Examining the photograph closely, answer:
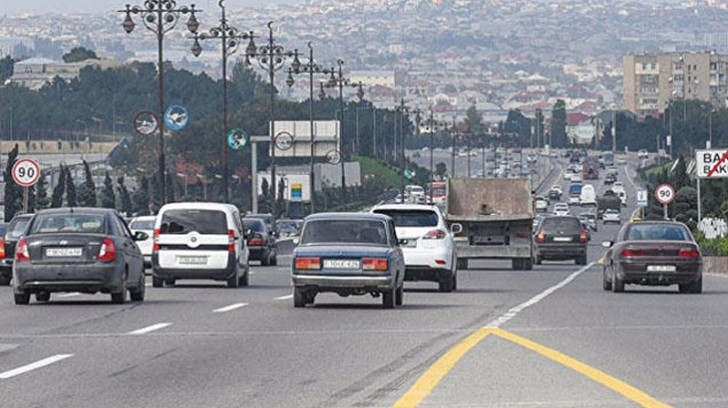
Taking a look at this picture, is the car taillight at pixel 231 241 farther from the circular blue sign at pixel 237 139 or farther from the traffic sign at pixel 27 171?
the circular blue sign at pixel 237 139

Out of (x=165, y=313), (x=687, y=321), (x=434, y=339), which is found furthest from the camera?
(x=165, y=313)

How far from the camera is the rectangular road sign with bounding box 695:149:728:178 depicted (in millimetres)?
63744

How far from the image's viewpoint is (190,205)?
40750mm

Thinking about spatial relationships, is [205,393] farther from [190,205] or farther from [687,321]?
[190,205]

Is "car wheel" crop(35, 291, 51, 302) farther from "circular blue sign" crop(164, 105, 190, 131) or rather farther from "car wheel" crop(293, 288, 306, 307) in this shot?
"circular blue sign" crop(164, 105, 190, 131)

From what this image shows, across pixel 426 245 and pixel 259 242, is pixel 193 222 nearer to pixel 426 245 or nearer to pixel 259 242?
pixel 426 245

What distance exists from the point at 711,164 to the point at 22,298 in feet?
117

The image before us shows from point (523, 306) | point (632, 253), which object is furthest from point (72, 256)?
point (632, 253)

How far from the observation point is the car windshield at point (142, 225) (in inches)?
2053

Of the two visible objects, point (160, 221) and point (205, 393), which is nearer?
point (205, 393)

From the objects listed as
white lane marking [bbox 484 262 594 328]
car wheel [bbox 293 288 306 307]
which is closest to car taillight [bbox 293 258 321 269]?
car wheel [bbox 293 288 306 307]

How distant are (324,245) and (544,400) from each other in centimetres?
1435

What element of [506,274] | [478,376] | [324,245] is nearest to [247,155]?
[506,274]

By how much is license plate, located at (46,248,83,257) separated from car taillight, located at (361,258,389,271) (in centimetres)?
426
